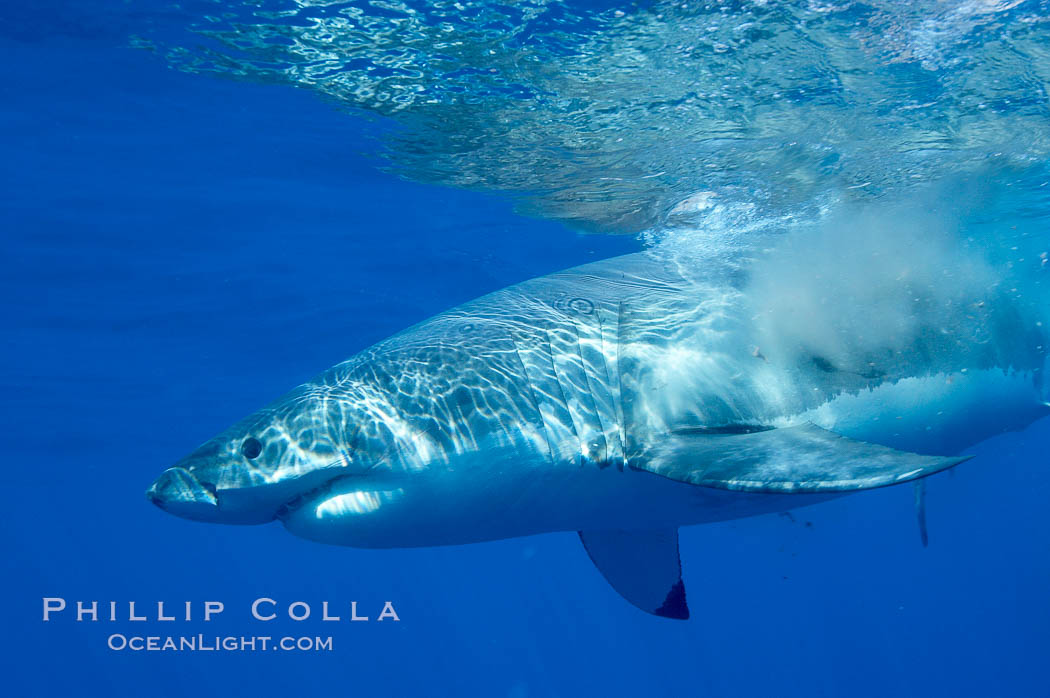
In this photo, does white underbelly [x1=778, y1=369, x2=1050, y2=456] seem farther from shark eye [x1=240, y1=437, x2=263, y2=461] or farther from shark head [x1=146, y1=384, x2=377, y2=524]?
shark eye [x1=240, y1=437, x2=263, y2=461]

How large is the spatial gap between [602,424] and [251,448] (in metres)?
2.00

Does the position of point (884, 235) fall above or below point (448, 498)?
above

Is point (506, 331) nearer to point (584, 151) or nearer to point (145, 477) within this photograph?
point (584, 151)

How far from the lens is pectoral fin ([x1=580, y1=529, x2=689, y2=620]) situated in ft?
19.8

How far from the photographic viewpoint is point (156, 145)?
32.5ft

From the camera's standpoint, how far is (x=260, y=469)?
3.52 meters

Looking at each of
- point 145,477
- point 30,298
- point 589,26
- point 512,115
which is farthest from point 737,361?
point 145,477

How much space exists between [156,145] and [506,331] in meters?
7.75

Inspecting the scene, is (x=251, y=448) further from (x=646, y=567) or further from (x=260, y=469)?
(x=646, y=567)

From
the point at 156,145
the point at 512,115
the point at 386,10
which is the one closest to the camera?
the point at 386,10

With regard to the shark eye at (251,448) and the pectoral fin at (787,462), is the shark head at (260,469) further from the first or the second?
the pectoral fin at (787,462)

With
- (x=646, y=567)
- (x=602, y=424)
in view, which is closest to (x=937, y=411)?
(x=646, y=567)

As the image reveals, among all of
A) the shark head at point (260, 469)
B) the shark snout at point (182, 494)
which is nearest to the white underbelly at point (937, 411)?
the shark head at point (260, 469)

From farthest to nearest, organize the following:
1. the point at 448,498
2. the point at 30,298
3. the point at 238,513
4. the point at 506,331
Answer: the point at 30,298, the point at 506,331, the point at 448,498, the point at 238,513
